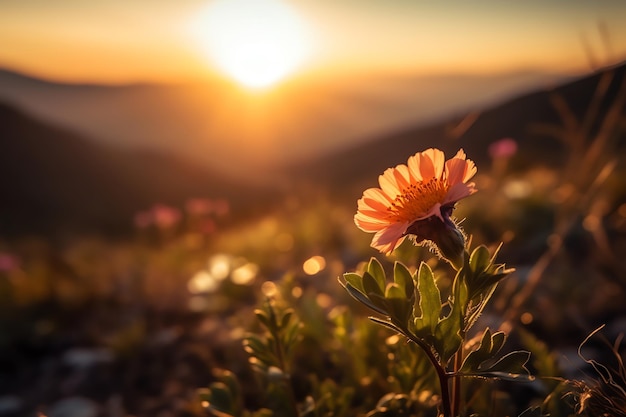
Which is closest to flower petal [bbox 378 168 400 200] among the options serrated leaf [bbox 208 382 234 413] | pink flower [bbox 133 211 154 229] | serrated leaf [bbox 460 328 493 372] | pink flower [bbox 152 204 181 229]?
serrated leaf [bbox 460 328 493 372]

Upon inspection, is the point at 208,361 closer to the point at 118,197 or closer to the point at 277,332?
the point at 277,332

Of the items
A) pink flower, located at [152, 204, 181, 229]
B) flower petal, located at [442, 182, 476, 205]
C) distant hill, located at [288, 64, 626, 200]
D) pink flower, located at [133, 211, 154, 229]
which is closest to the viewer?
flower petal, located at [442, 182, 476, 205]

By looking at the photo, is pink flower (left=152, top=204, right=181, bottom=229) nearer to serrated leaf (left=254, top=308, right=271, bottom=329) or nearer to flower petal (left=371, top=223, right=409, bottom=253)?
serrated leaf (left=254, top=308, right=271, bottom=329)

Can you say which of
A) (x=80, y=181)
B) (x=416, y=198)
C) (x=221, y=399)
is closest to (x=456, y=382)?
(x=416, y=198)

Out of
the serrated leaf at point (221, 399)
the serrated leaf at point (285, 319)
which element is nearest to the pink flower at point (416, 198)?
the serrated leaf at point (285, 319)

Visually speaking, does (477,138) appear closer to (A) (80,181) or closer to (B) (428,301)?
(A) (80,181)

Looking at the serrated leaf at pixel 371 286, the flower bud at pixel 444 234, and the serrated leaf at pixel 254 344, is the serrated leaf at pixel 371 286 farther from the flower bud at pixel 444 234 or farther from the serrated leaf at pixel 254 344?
the serrated leaf at pixel 254 344

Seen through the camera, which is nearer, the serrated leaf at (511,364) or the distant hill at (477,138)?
the serrated leaf at (511,364)
